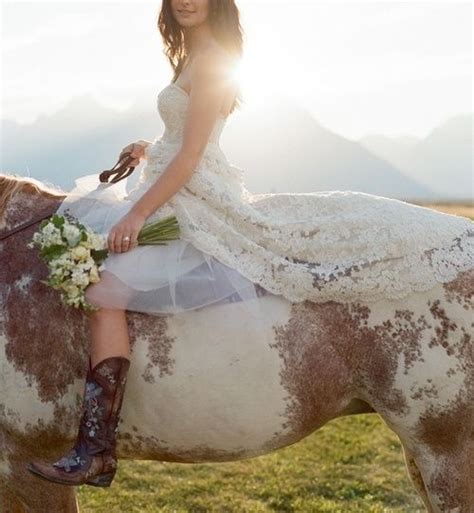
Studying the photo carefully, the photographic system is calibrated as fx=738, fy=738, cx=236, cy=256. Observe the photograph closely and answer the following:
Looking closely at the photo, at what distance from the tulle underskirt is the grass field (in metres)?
3.67

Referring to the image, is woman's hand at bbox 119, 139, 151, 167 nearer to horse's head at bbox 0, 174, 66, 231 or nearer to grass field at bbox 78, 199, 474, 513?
horse's head at bbox 0, 174, 66, 231

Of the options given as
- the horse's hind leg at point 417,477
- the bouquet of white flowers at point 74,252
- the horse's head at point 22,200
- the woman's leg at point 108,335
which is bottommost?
the horse's hind leg at point 417,477

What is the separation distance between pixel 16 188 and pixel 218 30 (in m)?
1.32

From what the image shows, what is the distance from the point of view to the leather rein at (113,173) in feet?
12.2

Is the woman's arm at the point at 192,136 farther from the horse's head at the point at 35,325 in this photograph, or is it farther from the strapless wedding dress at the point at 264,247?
the horse's head at the point at 35,325

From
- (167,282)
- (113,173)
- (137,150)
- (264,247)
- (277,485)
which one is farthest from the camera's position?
(277,485)

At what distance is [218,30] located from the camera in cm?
360

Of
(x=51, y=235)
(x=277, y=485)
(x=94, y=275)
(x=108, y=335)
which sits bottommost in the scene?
(x=277, y=485)

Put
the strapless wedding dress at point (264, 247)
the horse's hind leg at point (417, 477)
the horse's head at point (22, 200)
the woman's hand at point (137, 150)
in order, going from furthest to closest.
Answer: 1. the woman's hand at point (137, 150)
2. the horse's head at point (22, 200)
3. the horse's hind leg at point (417, 477)
4. the strapless wedding dress at point (264, 247)

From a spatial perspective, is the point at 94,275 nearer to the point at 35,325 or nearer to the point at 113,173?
the point at 35,325

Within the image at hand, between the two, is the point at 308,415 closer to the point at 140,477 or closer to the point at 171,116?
the point at 171,116

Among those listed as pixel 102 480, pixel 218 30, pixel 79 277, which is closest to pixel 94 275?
pixel 79 277

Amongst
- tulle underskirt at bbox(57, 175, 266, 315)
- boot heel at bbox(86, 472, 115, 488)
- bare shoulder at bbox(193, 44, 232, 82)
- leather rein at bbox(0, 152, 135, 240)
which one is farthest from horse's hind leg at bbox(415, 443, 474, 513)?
leather rein at bbox(0, 152, 135, 240)

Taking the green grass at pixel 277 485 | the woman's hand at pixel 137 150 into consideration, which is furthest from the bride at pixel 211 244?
the green grass at pixel 277 485
